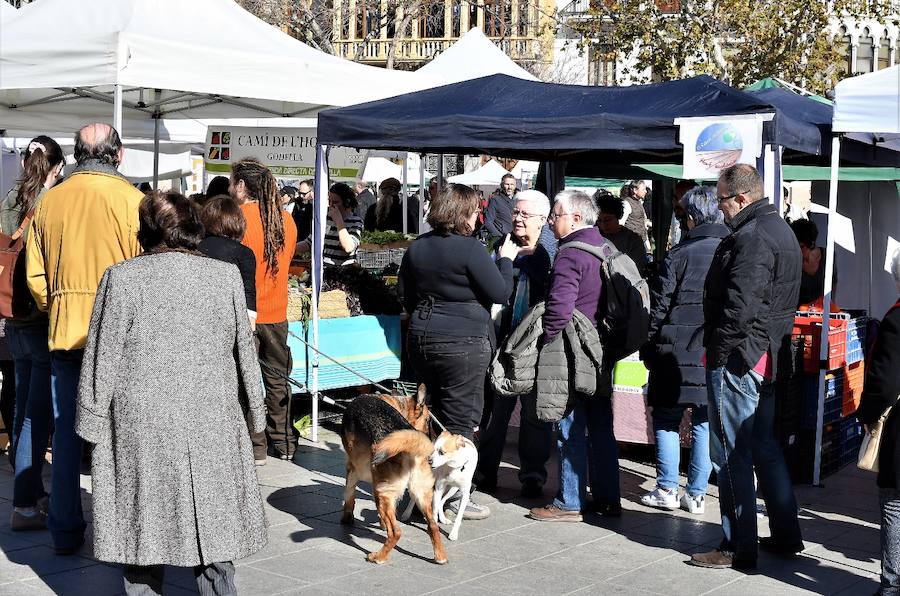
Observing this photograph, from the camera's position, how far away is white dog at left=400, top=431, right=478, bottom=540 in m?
5.46

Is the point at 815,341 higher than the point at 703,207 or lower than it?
lower

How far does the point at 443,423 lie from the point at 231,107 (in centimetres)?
616

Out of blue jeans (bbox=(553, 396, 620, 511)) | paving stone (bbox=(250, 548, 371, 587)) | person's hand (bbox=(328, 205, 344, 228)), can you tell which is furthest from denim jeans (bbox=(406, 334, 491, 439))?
person's hand (bbox=(328, 205, 344, 228))

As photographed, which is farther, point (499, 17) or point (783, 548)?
point (499, 17)

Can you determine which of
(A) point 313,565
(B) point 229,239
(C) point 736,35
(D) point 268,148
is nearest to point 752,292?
(A) point 313,565

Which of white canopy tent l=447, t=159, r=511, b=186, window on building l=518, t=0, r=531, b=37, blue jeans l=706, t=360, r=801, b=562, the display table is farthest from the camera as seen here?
window on building l=518, t=0, r=531, b=37

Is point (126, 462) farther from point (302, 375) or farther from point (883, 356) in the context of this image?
point (302, 375)

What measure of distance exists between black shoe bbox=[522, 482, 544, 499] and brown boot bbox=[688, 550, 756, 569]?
1487 millimetres

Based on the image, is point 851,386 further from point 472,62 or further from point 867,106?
point 472,62

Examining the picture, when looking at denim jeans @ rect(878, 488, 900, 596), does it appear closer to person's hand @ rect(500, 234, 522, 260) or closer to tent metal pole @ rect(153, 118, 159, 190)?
person's hand @ rect(500, 234, 522, 260)

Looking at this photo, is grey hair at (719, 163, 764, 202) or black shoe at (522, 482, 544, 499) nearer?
grey hair at (719, 163, 764, 202)

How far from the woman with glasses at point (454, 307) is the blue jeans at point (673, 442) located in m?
1.17

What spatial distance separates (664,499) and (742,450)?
53.8 inches

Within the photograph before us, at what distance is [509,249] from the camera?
6.48m
